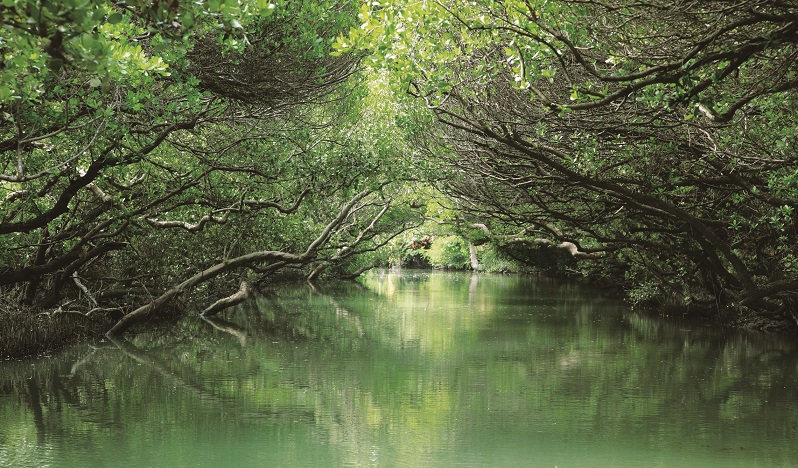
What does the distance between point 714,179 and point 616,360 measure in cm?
430

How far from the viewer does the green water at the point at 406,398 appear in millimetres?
9164

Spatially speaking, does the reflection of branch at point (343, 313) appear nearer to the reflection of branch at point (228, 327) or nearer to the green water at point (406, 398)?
the green water at point (406, 398)

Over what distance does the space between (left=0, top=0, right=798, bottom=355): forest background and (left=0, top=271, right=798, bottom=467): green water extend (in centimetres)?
165

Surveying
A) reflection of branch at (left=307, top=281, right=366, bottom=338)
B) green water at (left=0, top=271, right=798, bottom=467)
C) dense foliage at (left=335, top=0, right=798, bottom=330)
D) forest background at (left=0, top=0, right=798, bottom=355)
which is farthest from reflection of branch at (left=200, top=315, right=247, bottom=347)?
dense foliage at (left=335, top=0, right=798, bottom=330)

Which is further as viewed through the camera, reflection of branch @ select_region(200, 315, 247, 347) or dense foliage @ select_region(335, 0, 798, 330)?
reflection of branch @ select_region(200, 315, 247, 347)

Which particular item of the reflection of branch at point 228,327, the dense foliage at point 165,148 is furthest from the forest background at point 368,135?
the reflection of branch at point 228,327

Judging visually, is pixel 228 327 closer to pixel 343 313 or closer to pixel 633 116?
pixel 343 313

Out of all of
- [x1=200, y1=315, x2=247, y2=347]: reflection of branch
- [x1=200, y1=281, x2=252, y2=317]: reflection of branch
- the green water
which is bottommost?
the green water

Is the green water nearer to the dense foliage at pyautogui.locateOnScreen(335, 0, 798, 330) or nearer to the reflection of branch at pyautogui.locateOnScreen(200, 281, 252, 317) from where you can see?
the reflection of branch at pyautogui.locateOnScreen(200, 281, 252, 317)

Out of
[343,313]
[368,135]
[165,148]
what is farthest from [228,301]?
[165,148]

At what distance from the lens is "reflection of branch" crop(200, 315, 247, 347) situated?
1953 cm

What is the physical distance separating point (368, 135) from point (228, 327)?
6.27 metres

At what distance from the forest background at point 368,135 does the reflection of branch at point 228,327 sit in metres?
0.45

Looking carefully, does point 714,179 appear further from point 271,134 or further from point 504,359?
point 271,134
